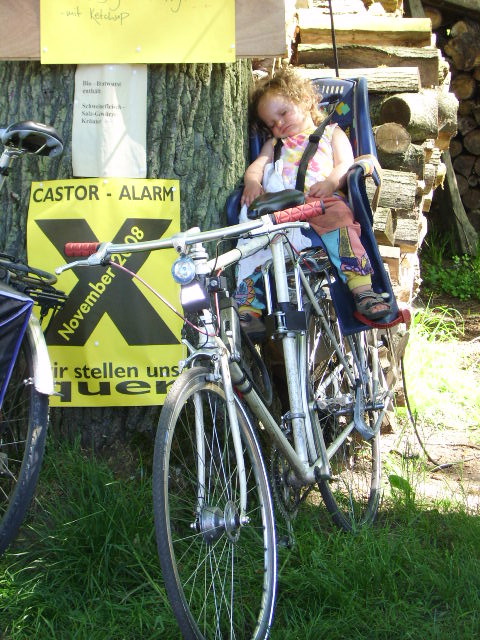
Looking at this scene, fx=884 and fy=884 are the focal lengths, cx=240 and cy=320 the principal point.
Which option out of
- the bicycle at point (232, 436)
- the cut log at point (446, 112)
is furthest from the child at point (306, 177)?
the cut log at point (446, 112)

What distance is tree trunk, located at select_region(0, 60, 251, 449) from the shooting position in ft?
11.2

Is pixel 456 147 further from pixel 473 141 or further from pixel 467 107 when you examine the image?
pixel 467 107

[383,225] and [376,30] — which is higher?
[376,30]

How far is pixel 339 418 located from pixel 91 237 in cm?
129

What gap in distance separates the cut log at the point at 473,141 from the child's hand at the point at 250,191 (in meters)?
6.19

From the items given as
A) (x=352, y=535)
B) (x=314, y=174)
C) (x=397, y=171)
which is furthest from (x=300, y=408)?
(x=397, y=171)

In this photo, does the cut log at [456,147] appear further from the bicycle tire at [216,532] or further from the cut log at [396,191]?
the bicycle tire at [216,532]

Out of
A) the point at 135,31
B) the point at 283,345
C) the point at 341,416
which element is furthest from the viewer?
the point at 341,416

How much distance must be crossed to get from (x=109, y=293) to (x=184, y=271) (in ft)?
3.14

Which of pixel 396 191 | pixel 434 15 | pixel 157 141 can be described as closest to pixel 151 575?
pixel 157 141

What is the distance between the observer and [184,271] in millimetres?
2543

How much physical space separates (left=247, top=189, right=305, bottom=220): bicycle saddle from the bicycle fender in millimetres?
815

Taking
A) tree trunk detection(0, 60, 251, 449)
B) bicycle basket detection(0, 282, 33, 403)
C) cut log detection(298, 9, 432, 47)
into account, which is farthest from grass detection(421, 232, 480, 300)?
bicycle basket detection(0, 282, 33, 403)

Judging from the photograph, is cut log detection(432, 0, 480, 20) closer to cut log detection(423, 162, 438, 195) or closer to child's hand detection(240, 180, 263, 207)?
cut log detection(423, 162, 438, 195)
